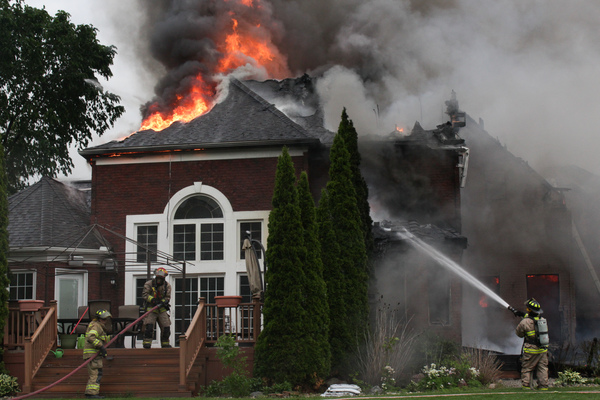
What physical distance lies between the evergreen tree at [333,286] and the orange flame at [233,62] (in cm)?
704

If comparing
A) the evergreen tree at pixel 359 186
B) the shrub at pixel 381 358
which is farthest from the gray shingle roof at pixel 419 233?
the shrub at pixel 381 358

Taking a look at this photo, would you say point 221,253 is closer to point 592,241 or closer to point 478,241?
point 478,241

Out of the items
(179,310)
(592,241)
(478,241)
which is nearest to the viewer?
(179,310)

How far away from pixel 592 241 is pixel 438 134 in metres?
12.0

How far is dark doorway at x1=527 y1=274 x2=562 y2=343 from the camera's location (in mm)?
26172

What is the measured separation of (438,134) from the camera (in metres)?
19.2

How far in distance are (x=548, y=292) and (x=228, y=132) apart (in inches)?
578

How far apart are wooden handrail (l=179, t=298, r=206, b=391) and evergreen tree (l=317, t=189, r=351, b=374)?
267cm

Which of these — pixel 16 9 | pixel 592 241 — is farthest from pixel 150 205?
pixel 592 241

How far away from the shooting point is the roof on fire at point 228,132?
1830 cm

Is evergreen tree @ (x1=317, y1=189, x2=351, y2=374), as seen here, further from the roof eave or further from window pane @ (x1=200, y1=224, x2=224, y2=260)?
window pane @ (x1=200, y1=224, x2=224, y2=260)

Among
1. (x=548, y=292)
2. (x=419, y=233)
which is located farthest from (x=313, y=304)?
(x=548, y=292)

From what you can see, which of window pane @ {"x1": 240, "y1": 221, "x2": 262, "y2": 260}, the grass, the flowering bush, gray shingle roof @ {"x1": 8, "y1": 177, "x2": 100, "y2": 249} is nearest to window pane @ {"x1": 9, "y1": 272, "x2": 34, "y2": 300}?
gray shingle roof @ {"x1": 8, "y1": 177, "x2": 100, "y2": 249}

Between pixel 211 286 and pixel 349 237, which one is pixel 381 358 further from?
pixel 211 286
